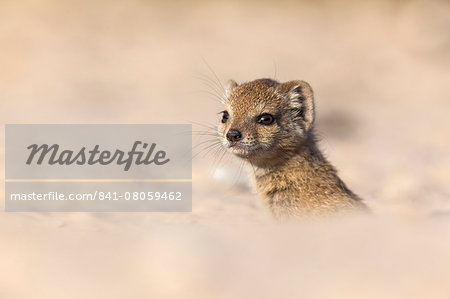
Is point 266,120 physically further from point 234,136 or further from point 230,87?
point 230,87

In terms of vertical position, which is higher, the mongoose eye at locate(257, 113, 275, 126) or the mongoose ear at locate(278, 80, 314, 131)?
the mongoose ear at locate(278, 80, 314, 131)

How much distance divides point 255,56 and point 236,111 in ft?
28.7

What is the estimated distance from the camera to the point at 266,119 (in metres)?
6.06

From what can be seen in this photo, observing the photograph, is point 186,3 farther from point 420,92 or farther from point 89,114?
point 420,92

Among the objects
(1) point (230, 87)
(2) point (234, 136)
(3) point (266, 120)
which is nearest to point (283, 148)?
(3) point (266, 120)

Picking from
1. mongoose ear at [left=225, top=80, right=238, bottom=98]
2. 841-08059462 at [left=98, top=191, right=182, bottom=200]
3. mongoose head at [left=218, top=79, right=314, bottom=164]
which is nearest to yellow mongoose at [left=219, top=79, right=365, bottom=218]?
mongoose head at [left=218, top=79, right=314, bottom=164]

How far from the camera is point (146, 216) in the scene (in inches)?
260

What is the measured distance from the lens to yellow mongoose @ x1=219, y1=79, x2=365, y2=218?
5809 mm

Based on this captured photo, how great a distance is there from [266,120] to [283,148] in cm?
31

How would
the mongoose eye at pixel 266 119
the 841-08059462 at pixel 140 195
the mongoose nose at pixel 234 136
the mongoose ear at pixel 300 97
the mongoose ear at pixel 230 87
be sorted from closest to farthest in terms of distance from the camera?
the mongoose nose at pixel 234 136 → the mongoose eye at pixel 266 119 → the mongoose ear at pixel 300 97 → the mongoose ear at pixel 230 87 → the 841-08059462 at pixel 140 195

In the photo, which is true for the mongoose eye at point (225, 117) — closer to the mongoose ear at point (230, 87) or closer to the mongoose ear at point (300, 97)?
the mongoose ear at point (230, 87)

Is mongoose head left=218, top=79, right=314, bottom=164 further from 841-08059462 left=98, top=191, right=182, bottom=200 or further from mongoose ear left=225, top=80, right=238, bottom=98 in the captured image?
841-08059462 left=98, top=191, right=182, bottom=200

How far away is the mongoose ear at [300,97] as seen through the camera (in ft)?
20.5

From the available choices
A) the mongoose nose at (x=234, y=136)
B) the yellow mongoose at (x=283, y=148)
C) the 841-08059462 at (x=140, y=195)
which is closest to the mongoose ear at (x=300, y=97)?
the yellow mongoose at (x=283, y=148)
